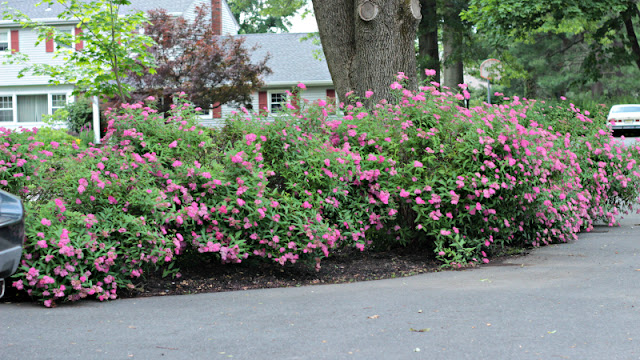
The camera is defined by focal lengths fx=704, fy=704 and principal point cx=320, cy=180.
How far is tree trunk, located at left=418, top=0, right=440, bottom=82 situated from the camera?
21312 millimetres

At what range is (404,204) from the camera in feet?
24.1

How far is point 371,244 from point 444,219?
97cm

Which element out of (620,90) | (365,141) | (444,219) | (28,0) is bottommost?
(444,219)

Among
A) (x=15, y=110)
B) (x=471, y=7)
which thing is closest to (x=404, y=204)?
(x=471, y=7)

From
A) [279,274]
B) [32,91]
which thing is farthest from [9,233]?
[32,91]

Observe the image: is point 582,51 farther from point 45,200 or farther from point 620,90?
point 45,200

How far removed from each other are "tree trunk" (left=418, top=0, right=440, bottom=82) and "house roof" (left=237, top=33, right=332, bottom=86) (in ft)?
33.8

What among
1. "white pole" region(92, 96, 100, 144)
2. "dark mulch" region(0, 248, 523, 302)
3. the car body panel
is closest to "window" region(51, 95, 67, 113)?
"white pole" region(92, 96, 100, 144)

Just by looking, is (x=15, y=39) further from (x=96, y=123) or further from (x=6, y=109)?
(x=96, y=123)

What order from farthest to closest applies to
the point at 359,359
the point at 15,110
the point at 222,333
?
the point at 15,110 < the point at 222,333 < the point at 359,359

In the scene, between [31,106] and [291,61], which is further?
[291,61]

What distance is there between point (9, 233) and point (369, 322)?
2.50 meters

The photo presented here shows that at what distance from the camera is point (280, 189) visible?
6930mm

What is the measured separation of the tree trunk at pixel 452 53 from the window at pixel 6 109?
2202 cm
